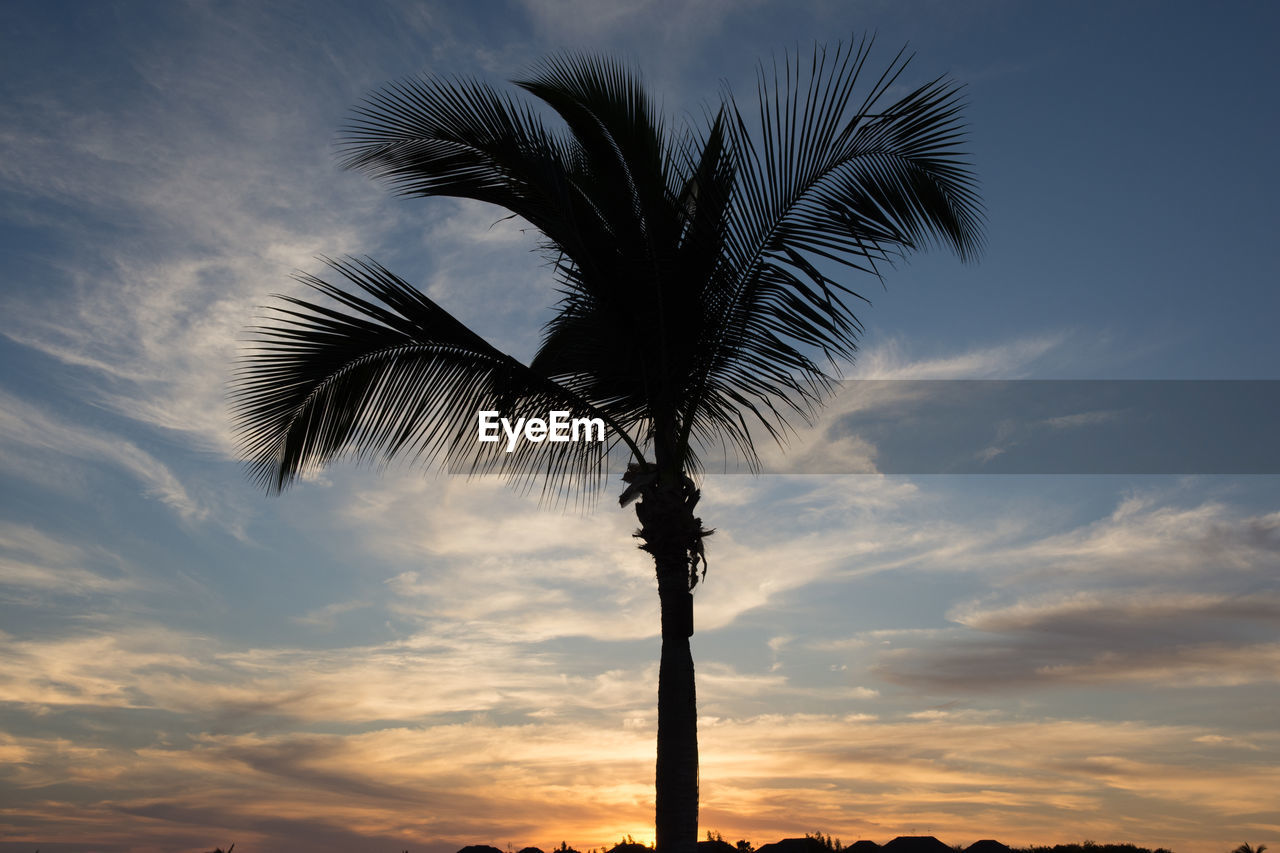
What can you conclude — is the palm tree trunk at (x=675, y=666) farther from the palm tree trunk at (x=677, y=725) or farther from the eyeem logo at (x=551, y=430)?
the eyeem logo at (x=551, y=430)

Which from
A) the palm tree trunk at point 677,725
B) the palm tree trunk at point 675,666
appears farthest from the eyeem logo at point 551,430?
the palm tree trunk at point 677,725

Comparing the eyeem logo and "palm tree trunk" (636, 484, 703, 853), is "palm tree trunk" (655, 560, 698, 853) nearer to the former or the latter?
"palm tree trunk" (636, 484, 703, 853)

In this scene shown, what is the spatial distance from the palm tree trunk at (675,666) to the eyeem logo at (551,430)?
105 centimetres

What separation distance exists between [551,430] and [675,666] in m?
2.80

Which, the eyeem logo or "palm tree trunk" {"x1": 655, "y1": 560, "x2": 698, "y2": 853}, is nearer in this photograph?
"palm tree trunk" {"x1": 655, "y1": 560, "x2": 698, "y2": 853}

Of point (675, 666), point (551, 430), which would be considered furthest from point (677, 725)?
point (551, 430)

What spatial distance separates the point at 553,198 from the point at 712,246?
64.9 inches

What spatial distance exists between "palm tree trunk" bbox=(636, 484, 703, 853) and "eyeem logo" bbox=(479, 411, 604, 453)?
1051mm

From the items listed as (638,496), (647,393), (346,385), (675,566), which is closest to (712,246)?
(647,393)

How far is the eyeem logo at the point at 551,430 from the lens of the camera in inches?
392

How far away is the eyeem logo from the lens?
392 inches

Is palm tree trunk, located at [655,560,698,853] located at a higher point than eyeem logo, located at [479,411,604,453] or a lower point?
lower

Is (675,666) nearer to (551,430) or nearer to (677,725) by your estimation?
(677,725)

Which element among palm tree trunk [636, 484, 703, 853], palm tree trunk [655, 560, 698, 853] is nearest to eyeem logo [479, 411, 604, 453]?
palm tree trunk [636, 484, 703, 853]
